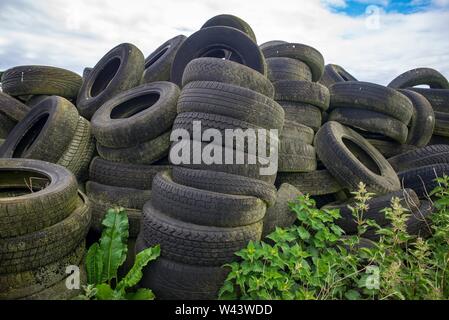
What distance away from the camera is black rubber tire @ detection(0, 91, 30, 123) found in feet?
15.5

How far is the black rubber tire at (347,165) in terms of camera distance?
11.6ft

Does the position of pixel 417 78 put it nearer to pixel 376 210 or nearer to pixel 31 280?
pixel 376 210

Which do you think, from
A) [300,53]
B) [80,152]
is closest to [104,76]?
[80,152]

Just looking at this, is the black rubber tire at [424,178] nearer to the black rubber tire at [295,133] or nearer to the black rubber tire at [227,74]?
the black rubber tire at [295,133]

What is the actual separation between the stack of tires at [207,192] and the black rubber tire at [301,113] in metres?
1.30

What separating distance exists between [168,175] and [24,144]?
269cm

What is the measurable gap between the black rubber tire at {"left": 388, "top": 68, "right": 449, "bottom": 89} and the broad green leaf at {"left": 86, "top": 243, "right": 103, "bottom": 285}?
7247mm

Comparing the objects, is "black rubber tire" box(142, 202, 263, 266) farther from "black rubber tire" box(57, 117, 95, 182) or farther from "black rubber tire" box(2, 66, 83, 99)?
"black rubber tire" box(2, 66, 83, 99)

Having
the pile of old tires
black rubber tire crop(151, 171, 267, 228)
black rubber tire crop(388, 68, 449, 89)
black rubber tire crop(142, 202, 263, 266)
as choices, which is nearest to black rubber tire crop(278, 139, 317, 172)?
the pile of old tires

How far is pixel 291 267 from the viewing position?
2.33 metres

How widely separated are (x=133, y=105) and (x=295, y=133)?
258 centimetres

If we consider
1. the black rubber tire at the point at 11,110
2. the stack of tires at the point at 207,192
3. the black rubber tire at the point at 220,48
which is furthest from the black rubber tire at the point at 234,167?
the black rubber tire at the point at 11,110
